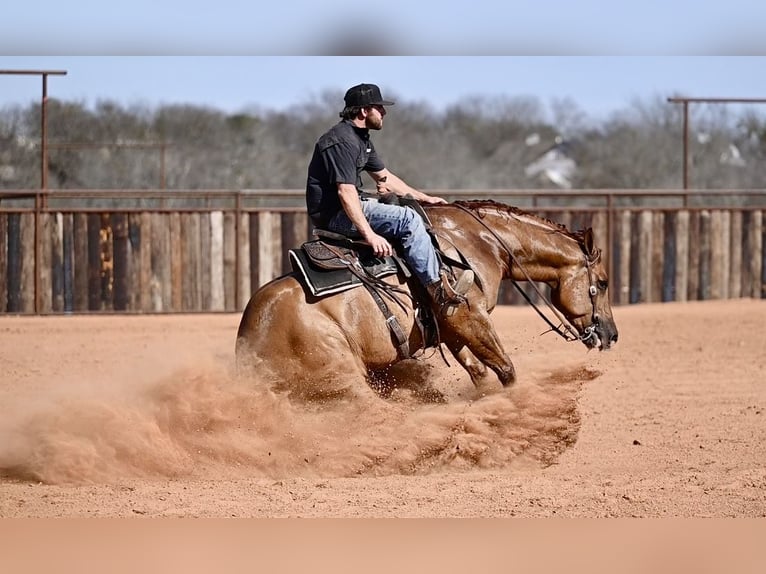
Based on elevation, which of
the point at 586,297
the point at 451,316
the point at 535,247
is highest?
the point at 535,247

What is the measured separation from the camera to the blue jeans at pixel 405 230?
7375 mm

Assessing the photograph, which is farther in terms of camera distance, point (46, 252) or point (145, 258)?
point (145, 258)

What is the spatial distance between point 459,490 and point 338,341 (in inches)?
51.5

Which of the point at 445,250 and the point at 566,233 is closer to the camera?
the point at 445,250

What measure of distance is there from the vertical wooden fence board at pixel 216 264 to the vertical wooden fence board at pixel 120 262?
133 centimetres

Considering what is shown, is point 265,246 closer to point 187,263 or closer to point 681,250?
point 187,263

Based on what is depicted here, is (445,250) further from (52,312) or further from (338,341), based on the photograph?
(52,312)

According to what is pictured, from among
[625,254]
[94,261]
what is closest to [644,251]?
[625,254]

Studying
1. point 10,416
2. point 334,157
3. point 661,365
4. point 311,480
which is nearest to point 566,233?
point 334,157

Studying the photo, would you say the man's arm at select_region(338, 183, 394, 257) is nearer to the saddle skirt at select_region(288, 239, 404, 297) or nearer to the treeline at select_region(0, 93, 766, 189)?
the saddle skirt at select_region(288, 239, 404, 297)

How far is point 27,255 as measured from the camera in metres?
17.5

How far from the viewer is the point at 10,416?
311 inches

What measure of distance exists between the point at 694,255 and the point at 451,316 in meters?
12.7

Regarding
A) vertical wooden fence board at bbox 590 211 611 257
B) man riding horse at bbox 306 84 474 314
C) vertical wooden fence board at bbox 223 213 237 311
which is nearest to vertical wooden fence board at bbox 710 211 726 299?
vertical wooden fence board at bbox 590 211 611 257
